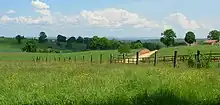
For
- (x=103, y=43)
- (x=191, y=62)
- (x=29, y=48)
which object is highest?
(x=191, y=62)

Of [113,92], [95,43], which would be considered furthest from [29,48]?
[113,92]

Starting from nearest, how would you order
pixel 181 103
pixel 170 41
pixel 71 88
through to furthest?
pixel 181 103
pixel 71 88
pixel 170 41

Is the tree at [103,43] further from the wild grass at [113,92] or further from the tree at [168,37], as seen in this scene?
the wild grass at [113,92]

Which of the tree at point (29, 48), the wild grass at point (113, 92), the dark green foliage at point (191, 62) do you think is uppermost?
the wild grass at point (113, 92)

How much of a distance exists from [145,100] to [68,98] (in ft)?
6.48

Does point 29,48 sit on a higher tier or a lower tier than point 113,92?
lower

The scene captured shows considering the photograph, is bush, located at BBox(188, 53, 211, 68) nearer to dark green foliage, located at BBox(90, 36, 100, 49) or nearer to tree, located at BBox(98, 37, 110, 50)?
tree, located at BBox(98, 37, 110, 50)

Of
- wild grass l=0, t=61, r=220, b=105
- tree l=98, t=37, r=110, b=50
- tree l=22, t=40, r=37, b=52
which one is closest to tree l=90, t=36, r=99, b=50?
tree l=98, t=37, r=110, b=50

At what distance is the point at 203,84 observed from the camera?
527 inches

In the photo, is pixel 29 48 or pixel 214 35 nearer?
pixel 29 48

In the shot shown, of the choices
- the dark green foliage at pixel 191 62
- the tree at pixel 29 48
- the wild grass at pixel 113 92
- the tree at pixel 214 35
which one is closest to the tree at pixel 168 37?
the tree at pixel 214 35

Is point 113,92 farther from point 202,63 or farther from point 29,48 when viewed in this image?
point 29,48

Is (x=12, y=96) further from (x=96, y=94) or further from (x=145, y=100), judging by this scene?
(x=145, y=100)

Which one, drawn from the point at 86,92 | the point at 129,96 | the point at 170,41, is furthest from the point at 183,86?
the point at 170,41
